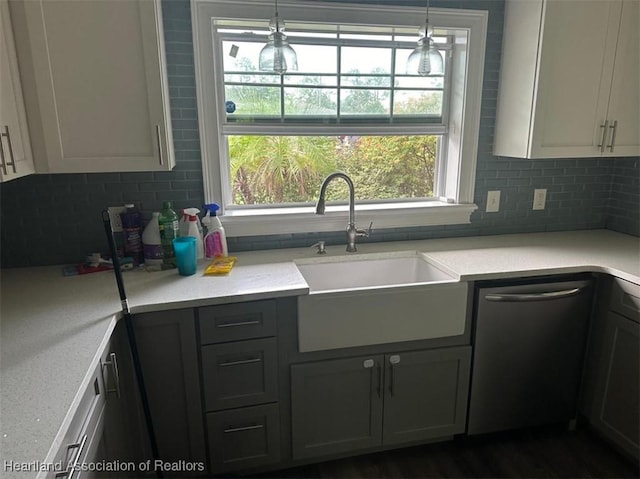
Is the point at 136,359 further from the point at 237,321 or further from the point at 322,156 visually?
the point at 322,156

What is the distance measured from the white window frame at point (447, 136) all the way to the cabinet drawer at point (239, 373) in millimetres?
648

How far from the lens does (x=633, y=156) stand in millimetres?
2447

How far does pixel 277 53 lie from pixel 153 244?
982 mm

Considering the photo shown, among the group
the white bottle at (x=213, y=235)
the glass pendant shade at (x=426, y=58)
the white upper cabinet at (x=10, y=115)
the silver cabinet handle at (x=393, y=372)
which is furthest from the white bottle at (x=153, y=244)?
the glass pendant shade at (x=426, y=58)

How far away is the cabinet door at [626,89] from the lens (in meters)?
2.16

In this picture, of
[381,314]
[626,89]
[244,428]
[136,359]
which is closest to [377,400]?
[381,314]

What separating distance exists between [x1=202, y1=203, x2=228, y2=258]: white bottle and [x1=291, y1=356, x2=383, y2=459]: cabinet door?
658 mm

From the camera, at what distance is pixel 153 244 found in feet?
6.61

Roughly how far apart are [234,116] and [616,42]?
1.88 m

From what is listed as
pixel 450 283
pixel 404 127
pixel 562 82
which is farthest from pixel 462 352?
pixel 562 82

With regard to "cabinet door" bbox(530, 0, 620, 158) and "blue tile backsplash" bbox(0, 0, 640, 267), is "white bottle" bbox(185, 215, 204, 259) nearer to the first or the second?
"blue tile backsplash" bbox(0, 0, 640, 267)

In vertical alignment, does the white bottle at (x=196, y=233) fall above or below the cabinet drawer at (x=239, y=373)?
above

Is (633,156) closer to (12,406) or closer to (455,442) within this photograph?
(455,442)

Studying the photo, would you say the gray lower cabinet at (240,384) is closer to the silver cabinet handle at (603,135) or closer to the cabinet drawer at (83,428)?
the cabinet drawer at (83,428)
